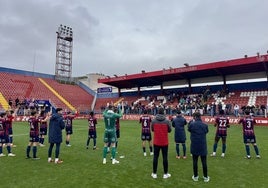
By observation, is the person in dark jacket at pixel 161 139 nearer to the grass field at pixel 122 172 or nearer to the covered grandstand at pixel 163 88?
the grass field at pixel 122 172

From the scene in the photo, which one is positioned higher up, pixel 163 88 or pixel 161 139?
pixel 163 88

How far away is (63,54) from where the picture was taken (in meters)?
58.2

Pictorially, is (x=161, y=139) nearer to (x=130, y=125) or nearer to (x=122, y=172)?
(x=122, y=172)

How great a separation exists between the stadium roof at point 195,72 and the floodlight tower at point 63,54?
15.2 metres

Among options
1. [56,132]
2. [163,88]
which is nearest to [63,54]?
[163,88]

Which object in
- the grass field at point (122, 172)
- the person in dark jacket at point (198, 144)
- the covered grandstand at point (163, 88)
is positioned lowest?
the grass field at point (122, 172)

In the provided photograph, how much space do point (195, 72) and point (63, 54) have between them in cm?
3397

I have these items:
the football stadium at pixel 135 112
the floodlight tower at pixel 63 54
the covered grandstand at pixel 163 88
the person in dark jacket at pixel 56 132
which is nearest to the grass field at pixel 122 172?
the football stadium at pixel 135 112

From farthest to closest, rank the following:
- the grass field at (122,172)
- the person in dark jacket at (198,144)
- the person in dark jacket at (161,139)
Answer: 1. the person in dark jacket at (161,139)
2. the person in dark jacket at (198,144)
3. the grass field at (122,172)

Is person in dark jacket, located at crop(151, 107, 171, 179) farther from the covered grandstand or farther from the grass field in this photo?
the covered grandstand

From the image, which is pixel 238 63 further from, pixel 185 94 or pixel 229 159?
pixel 229 159

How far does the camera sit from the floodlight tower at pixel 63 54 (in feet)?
188

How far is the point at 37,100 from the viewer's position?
142 feet

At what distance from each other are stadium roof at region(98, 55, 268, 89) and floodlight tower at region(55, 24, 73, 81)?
15.2m
